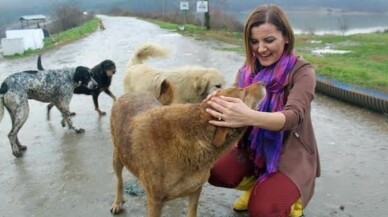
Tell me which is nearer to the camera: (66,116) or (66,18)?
(66,116)

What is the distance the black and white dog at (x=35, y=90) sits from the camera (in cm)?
579

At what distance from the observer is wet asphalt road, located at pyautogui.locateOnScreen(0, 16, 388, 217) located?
4109 millimetres

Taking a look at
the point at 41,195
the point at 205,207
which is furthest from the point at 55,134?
the point at 205,207

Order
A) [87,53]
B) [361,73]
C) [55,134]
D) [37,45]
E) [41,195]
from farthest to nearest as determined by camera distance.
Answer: [37,45], [87,53], [361,73], [55,134], [41,195]

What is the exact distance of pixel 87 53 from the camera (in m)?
15.7

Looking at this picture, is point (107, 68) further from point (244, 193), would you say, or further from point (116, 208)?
point (244, 193)

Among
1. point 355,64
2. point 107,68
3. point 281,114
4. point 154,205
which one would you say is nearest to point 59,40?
point 107,68

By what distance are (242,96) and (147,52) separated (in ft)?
13.9

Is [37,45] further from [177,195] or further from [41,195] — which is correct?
[177,195]

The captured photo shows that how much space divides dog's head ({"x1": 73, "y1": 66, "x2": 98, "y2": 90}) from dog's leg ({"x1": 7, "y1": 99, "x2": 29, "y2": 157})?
1.15m

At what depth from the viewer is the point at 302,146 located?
3246mm

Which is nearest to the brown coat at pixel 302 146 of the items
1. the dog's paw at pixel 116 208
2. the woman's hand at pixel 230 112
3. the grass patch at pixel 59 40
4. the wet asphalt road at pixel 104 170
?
the woman's hand at pixel 230 112

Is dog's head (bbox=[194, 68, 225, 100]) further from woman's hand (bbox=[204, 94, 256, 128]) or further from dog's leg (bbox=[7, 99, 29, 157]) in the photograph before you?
woman's hand (bbox=[204, 94, 256, 128])

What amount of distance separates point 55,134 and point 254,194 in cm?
427
